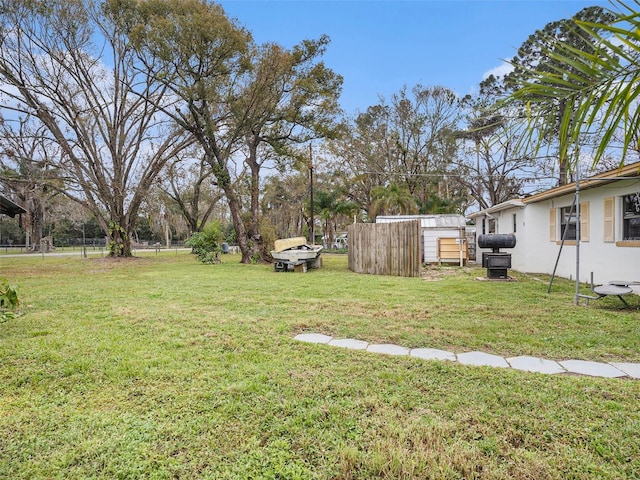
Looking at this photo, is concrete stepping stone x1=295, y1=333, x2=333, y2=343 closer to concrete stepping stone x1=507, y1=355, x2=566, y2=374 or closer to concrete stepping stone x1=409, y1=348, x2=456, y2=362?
concrete stepping stone x1=409, y1=348, x2=456, y2=362

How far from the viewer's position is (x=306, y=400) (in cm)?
263

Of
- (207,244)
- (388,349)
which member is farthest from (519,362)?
(207,244)

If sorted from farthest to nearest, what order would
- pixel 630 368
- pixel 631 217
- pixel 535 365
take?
1. pixel 631 217
2. pixel 535 365
3. pixel 630 368

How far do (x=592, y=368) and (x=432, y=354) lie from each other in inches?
53.7

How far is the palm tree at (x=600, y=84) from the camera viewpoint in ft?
4.15

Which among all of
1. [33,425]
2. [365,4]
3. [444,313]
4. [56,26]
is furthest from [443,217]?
[56,26]

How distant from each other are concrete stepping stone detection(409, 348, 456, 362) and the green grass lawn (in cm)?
25

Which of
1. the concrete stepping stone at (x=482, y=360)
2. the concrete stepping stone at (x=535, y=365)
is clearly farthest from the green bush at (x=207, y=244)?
the concrete stepping stone at (x=535, y=365)

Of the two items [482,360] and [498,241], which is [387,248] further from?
[482,360]

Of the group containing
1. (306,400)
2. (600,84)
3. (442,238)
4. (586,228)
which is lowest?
(306,400)

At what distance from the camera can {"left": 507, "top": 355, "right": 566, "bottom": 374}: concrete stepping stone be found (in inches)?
125

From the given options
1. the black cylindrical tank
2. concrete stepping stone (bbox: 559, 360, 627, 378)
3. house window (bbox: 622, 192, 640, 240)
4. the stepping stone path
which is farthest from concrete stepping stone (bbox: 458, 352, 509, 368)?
the black cylindrical tank

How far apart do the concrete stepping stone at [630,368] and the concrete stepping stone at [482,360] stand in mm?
946

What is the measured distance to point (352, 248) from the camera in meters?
11.9
